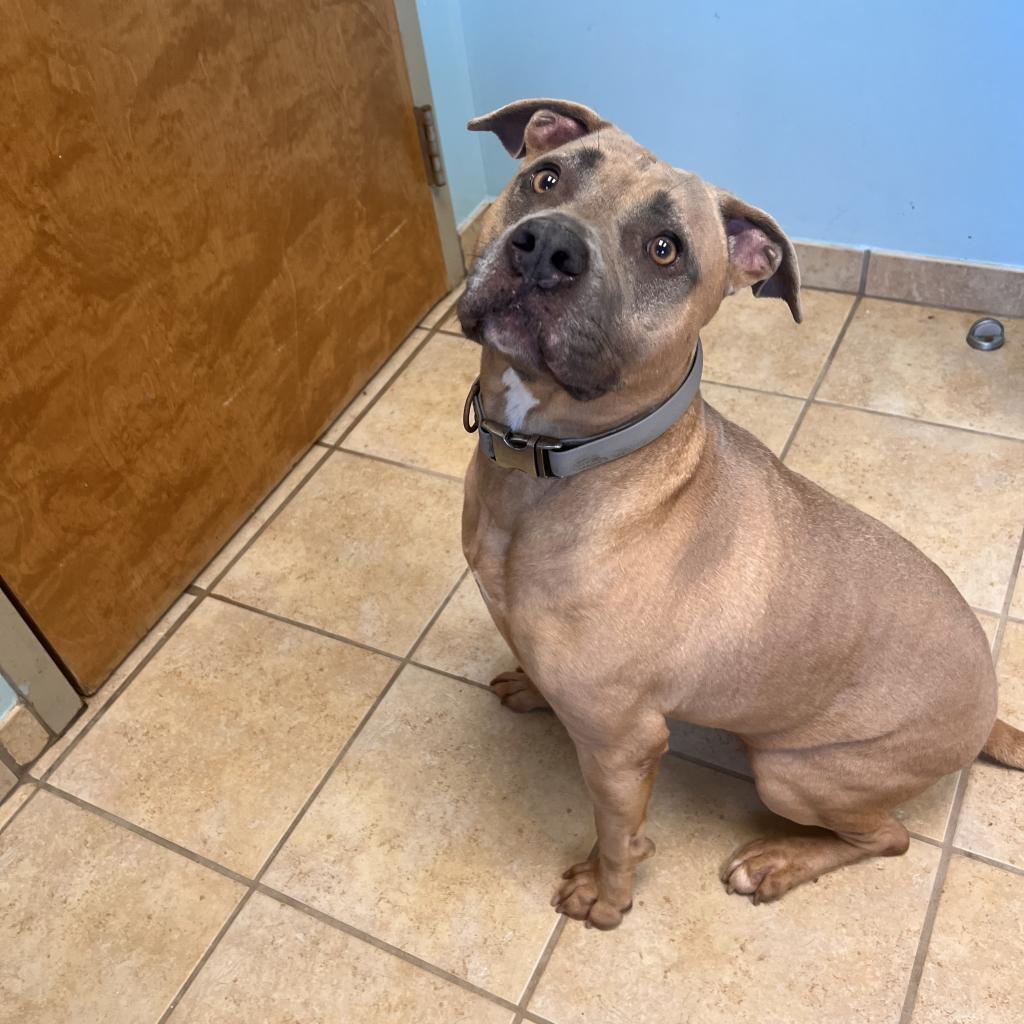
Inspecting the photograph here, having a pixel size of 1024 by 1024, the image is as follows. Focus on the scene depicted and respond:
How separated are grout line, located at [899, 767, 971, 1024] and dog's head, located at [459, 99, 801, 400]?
1.11m

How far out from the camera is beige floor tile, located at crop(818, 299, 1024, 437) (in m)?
2.74

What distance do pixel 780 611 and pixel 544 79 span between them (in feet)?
7.14

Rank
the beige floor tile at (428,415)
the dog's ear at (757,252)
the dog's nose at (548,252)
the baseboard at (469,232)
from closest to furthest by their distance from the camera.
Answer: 1. the dog's nose at (548,252)
2. the dog's ear at (757,252)
3. the beige floor tile at (428,415)
4. the baseboard at (469,232)

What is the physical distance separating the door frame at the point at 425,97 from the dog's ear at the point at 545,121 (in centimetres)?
130

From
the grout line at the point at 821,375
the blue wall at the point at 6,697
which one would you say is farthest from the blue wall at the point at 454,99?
the blue wall at the point at 6,697

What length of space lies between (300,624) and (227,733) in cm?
33

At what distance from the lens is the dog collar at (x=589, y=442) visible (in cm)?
143

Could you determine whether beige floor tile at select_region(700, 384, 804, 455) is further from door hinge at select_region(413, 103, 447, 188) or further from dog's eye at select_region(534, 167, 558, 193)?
dog's eye at select_region(534, 167, 558, 193)

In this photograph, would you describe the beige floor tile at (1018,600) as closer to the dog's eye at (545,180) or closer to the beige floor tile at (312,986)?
the beige floor tile at (312,986)

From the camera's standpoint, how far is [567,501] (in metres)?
1.49

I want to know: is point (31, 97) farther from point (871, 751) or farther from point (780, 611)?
point (871, 751)

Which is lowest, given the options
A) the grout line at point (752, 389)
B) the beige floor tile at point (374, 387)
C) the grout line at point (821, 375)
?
the grout line at point (821, 375)

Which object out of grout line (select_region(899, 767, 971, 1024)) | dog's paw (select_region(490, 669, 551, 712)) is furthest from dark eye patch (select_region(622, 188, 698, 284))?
grout line (select_region(899, 767, 971, 1024))

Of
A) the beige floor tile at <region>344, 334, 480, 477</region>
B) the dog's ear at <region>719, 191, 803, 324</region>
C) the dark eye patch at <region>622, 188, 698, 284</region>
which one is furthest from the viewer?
the beige floor tile at <region>344, 334, 480, 477</region>
